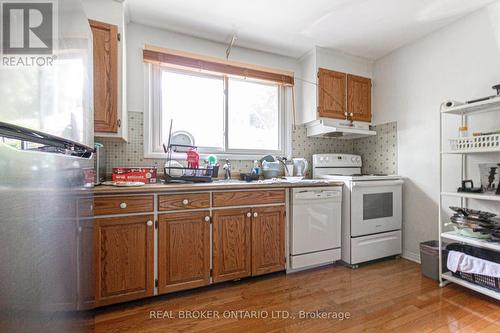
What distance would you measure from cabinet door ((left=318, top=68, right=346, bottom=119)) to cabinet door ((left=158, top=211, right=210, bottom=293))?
70.4 inches

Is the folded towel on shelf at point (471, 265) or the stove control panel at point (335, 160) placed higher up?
the stove control panel at point (335, 160)

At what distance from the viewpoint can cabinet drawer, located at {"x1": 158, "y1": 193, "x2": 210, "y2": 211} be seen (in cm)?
171

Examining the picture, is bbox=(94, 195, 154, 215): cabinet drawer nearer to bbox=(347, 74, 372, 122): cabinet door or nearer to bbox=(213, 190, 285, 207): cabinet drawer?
bbox=(213, 190, 285, 207): cabinet drawer

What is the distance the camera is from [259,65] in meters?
2.69

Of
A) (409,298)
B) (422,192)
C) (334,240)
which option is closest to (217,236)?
(334,240)

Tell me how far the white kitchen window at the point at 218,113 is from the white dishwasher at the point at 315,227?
82 centimetres

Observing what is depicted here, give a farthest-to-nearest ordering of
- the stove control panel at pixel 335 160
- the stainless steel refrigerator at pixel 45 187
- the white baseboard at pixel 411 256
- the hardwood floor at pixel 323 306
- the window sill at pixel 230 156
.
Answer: the stove control panel at pixel 335 160, the white baseboard at pixel 411 256, the window sill at pixel 230 156, the hardwood floor at pixel 323 306, the stainless steel refrigerator at pixel 45 187

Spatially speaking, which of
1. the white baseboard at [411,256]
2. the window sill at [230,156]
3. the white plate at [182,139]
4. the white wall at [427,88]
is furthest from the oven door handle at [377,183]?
the white plate at [182,139]

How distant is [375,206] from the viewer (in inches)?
96.1

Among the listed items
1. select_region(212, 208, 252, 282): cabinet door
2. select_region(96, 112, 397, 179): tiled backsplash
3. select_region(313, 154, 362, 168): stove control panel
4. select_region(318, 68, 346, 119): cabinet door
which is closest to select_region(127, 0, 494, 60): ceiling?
select_region(318, 68, 346, 119): cabinet door

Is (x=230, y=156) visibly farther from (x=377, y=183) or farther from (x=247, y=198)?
(x=377, y=183)

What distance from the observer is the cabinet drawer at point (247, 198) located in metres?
1.87

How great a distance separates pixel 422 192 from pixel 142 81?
9.81ft

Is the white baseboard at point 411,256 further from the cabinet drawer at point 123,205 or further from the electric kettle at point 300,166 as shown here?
the cabinet drawer at point 123,205
